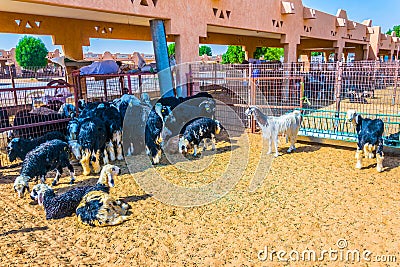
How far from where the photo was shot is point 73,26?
13219 mm

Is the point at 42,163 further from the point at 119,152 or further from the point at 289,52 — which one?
the point at 289,52

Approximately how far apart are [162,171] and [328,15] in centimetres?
1980

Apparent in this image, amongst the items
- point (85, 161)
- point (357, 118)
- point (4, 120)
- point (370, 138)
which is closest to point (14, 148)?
point (85, 161)

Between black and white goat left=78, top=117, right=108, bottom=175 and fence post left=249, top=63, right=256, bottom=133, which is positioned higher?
fence post left=249, top=63, right=256, bottom=133

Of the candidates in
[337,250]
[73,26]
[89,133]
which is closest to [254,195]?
[337,250]

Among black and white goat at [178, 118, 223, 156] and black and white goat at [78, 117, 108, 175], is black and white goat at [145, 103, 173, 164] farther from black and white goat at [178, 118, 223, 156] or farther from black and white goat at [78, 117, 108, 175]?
black and white goat at [78, 117, 108, 175]

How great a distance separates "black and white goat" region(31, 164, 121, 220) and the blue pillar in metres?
5.57

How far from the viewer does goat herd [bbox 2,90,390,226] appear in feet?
15.8

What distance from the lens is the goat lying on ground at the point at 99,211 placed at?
4.51 meters

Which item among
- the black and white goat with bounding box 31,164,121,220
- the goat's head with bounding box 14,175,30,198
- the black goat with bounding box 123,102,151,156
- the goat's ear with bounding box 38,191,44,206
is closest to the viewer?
the black and white goat with bounding box 31,164,121,220

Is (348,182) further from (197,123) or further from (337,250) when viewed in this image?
(197,123)

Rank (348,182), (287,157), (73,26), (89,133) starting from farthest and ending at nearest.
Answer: (73,26) < (287,157) < (89,133) < (348,182)

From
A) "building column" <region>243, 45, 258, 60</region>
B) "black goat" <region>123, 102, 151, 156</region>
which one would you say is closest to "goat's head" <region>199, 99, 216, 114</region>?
"black goat" <region>123, 102, 151, 156</region>

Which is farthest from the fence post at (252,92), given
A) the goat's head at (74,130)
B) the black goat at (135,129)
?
the goat's head at (74,130)
